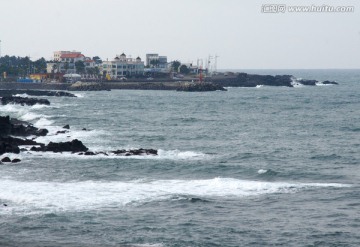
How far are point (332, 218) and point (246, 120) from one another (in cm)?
5133

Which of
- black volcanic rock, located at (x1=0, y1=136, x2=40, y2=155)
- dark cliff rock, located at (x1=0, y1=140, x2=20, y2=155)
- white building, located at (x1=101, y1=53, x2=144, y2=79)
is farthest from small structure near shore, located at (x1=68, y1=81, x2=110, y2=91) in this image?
dark cliff rock, located at (x1=0, y1=140, x2=20, y2=155)

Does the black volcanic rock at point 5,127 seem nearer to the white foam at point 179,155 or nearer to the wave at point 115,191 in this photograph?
the white foam at point 179,155

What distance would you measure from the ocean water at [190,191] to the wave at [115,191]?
0.18ft

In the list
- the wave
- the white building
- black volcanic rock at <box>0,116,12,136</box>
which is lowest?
the wave

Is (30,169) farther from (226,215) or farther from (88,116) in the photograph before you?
(88,116)

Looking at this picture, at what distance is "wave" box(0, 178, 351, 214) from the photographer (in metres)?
31.0

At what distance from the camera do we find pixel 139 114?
88.4m

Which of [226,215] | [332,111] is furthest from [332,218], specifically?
[332,111]

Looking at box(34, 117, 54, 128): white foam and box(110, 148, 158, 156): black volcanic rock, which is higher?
box(110, 148, 158, 156): black volcanic rock

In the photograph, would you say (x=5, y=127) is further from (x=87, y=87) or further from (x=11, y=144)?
(x=87, y=87)

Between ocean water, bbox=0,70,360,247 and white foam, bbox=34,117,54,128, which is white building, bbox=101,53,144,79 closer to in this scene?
white foam, bbox=34,117,54,128

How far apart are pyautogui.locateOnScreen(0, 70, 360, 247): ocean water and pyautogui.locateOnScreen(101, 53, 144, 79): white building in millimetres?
128800

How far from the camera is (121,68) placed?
19575 cm

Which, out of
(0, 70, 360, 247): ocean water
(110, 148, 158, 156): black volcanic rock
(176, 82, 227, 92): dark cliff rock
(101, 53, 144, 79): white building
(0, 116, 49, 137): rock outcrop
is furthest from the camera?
(101, 53, 144, 79): white building
